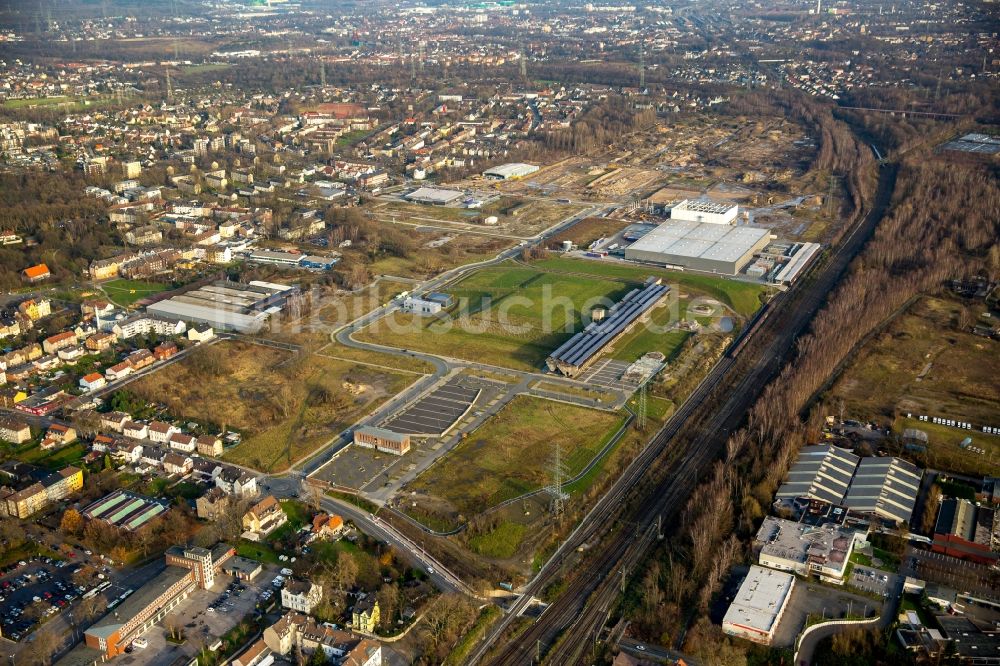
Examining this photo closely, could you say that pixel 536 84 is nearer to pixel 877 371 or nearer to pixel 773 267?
pixel 773 267

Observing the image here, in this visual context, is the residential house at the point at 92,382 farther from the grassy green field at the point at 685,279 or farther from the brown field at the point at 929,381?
the brown field at the point at 929,381

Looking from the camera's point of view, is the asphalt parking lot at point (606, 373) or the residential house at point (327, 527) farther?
the asphalt parking lot at point (606, 373)

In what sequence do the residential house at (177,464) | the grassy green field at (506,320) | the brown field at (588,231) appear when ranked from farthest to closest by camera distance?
1. the brown field at (588,231)
2. the grassy green field at (506,320)
3. the residential house at (177,464)

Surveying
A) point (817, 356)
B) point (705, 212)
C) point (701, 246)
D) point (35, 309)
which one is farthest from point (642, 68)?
point (35, 309)

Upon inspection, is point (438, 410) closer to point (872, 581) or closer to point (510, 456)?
point (510, 456)

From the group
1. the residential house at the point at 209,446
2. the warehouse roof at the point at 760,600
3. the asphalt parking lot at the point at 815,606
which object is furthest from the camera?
the residential house at the point at 209,446

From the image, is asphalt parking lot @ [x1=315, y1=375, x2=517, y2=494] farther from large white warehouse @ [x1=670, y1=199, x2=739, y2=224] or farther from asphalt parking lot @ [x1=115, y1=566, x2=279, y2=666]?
large white warehouse @ [x1=670, y1=199, x2=739, y2=224]

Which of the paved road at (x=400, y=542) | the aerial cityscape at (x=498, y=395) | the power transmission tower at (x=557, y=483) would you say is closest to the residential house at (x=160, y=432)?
the aerial cityscape at (x=498, y=395)
